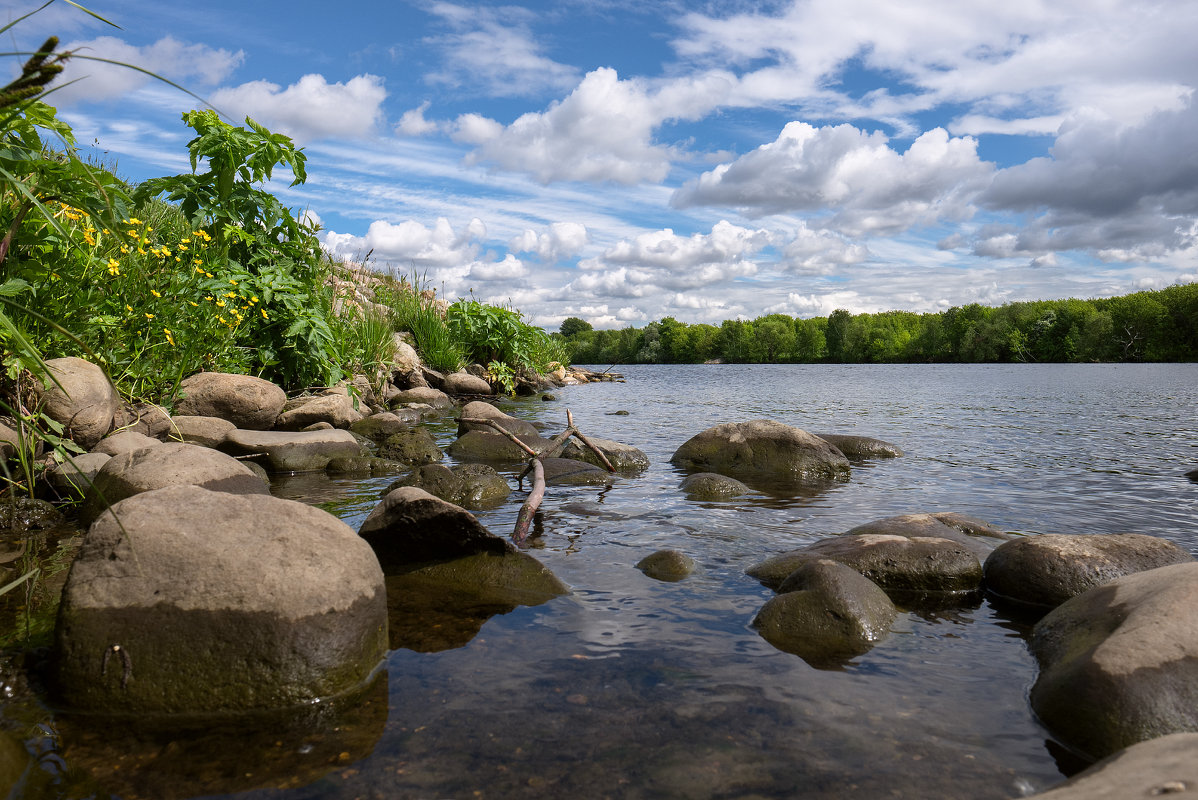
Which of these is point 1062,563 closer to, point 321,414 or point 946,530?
point 946,530

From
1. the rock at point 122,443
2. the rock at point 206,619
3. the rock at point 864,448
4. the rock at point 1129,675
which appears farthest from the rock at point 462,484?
the rock at point 864,448

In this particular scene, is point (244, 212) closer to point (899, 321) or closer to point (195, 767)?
point (195, 767)

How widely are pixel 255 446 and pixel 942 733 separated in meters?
8.19

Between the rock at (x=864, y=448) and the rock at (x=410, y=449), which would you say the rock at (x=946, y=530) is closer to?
the rock at (x=864, y=448)

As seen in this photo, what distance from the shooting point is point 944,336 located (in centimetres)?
10138

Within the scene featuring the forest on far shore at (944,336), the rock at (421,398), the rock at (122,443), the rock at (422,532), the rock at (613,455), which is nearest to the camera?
the rock at (422,532)

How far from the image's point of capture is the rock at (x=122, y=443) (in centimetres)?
A: 639

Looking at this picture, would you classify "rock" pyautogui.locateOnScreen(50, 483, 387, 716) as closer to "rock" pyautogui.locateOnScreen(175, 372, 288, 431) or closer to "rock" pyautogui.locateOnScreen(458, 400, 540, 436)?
"rock" pyautogui.locateOnScreen(175, 372, 288, 431)

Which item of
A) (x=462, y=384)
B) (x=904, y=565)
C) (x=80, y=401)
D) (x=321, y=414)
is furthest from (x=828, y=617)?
(x=462, y=384)

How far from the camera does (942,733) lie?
3.09 m

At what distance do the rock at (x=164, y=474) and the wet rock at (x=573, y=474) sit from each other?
3.72 meters

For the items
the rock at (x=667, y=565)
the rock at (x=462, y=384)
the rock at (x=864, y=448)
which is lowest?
the rock at (x=667, y=565)

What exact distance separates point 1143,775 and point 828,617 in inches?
80.3

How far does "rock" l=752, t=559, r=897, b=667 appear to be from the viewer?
3.95 meters
